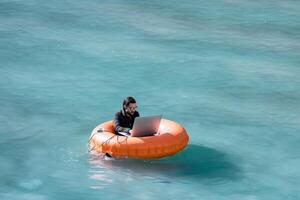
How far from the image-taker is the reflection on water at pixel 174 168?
12258 mm

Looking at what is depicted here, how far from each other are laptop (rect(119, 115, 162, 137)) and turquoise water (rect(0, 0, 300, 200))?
1.61 feet

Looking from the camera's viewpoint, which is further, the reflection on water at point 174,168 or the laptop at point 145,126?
the laptop at point 145,126

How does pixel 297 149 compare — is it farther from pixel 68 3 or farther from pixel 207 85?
pixel 68 3

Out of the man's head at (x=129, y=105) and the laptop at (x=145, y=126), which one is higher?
the man's head at (x=129, y=105)

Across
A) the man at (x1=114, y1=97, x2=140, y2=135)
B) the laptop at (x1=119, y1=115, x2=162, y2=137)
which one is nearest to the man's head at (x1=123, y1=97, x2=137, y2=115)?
the man at (x1=114, y1=97, x2=140, y2=135)

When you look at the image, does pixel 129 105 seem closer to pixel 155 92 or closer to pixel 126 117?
pixel 126 117

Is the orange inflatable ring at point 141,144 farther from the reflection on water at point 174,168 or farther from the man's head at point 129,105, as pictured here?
the man's head at point 129,105

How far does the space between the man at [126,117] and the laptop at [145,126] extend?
0.09 meters

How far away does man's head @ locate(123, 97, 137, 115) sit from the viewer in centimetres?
1268

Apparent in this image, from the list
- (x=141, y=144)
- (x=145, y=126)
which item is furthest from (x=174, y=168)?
(x=145, y=126)

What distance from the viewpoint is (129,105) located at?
12703 millimetres

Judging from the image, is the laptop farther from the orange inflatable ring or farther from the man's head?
the man's head

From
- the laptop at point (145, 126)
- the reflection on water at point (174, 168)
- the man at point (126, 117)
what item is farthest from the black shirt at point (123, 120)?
the reflection on water at point (174, 168)

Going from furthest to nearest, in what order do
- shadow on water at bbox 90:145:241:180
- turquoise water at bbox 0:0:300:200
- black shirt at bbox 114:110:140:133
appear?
black shirt at bbox 114:110:140:133
shadow on water at bbox 90:145:241:180
turquoise water at bbox 0:0:300:200
